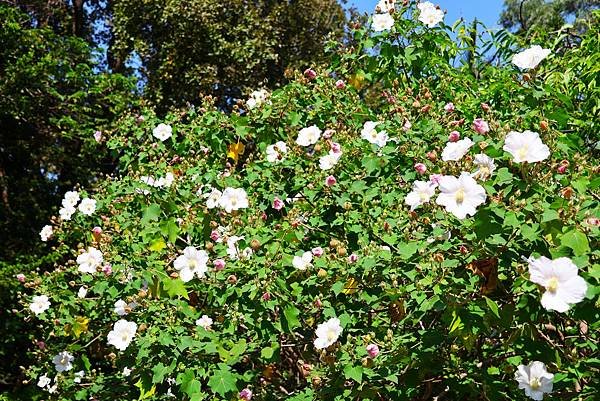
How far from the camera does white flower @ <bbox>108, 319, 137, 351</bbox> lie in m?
2.37

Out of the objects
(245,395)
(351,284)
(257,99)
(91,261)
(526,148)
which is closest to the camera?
(526,148)

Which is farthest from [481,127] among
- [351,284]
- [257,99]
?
[257,99]

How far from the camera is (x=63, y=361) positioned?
10.1 feet

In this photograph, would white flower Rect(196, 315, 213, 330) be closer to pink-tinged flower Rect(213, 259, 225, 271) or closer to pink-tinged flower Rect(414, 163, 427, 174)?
pink-tinged flower Rect(213, 259, 225, 271)

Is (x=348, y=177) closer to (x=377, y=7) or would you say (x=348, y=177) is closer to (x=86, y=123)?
(x=377, y=7)

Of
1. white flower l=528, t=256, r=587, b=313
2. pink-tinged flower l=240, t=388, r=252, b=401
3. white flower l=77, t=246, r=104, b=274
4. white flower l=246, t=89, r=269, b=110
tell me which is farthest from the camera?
white flower l=246, t=89, r=269, b=110

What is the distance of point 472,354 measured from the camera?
2.16 m

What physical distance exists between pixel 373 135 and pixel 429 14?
0.64m

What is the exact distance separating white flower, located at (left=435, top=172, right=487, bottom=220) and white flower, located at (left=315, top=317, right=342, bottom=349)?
533mm

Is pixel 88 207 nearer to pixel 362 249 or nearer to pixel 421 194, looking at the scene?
pixel 362 249

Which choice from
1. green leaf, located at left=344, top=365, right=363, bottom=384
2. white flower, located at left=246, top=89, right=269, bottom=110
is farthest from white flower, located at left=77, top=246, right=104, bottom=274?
green leaf, located at left=344, top=365, right=363, bottom=384

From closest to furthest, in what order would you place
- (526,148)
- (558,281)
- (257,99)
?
(558,281) < (526,148) < (257,99)

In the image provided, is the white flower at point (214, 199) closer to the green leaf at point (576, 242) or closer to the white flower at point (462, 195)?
the white flower at point (462, 195)

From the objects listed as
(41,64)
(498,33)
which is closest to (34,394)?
(41,64)
